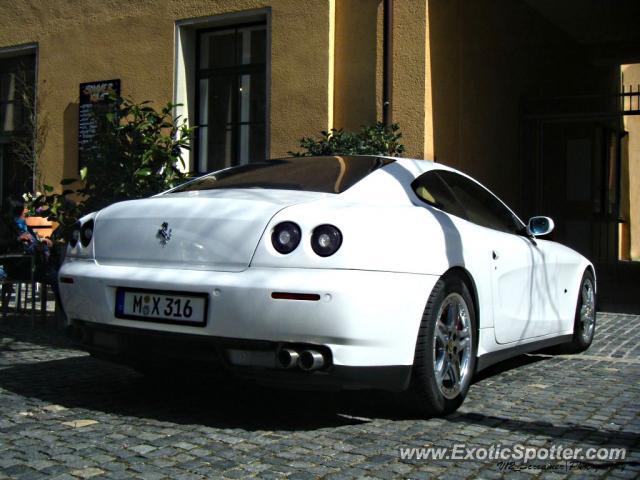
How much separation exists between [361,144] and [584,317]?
3.06 meters

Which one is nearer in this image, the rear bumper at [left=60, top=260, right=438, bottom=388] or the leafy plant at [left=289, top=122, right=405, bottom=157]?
the rear bumper at [left=60, top=260, right=438, bottom=388]

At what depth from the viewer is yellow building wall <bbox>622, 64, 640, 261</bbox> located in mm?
20812

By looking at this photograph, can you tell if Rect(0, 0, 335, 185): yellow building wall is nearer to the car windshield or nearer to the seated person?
the seated person

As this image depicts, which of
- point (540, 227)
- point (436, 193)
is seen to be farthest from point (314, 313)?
point (540, 227)

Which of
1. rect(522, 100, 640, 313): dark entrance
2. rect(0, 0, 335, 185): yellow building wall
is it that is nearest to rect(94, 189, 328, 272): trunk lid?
rect(0, 0, 335, 185): yellow building wall

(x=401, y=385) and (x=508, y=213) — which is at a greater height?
(x=508, y=213)

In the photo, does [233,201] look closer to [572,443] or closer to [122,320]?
[122,320]

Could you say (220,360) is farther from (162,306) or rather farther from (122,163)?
(122,163)

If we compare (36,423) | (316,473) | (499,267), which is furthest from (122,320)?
(499,267)

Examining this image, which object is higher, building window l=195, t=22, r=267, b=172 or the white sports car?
building window l=195, t=22, r=267, b=172

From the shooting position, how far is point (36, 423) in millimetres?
4020

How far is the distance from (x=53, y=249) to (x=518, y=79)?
8.46 m

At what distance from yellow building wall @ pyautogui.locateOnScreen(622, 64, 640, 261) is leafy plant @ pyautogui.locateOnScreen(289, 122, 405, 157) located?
13.5m

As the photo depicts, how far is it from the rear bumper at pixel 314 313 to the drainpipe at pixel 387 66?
5.90 m
